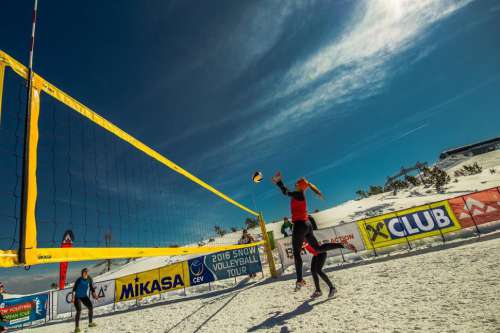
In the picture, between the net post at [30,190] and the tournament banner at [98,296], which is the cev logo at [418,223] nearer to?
the net post at [30,190]

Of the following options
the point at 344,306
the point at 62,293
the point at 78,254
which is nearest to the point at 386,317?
the point at 344,306

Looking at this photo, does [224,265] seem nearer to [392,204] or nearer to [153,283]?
[153,283]

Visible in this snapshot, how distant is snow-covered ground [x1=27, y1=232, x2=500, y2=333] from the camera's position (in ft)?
8.88

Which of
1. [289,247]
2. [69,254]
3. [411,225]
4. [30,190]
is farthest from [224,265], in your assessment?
[30,190]

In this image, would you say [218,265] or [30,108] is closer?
[30,108]

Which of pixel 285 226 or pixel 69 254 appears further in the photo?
pixel 285 226

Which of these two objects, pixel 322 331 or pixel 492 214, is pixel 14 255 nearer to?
pixel 322 331

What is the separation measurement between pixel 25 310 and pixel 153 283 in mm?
6620

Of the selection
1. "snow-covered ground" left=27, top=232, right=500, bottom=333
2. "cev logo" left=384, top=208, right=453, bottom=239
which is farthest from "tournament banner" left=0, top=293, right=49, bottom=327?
"cev logo" left=384, top=208, right=453, bottom=239

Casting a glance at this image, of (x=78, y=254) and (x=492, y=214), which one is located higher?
(x=78, y=254)

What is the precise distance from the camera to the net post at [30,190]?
2146mm

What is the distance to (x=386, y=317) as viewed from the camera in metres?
3.00

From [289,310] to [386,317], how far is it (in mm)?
1707

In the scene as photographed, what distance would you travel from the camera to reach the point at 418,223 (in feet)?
30.3
